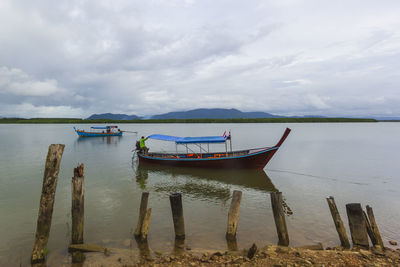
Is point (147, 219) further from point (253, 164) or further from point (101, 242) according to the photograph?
point (253, 164)

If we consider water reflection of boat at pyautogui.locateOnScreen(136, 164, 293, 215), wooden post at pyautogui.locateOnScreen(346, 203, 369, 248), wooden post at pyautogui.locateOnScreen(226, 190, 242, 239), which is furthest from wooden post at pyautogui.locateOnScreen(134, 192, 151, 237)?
wooden post at pyautogui.locateOnScreen(346, 203, 369, 248)

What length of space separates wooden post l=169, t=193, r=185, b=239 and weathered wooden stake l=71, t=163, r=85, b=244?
3.08m

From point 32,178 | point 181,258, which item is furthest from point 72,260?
point 32,178

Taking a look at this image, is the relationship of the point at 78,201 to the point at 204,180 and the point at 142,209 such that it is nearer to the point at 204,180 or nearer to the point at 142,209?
the point at 142,209

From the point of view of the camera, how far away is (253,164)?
21938mm

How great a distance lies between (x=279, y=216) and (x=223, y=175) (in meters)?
12.7

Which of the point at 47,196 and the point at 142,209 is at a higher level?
the point at 47,196

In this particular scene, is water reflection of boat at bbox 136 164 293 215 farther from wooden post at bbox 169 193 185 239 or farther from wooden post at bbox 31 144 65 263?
wooden post at bbox 31 144 65 263

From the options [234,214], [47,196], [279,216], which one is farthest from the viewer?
[234,214]

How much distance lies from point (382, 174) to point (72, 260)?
25777 millimetres

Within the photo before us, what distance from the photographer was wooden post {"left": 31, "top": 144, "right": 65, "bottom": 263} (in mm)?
7254

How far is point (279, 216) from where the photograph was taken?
8.59m

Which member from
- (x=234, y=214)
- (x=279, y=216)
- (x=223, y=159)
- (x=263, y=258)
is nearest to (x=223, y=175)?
(x=223, y=159)

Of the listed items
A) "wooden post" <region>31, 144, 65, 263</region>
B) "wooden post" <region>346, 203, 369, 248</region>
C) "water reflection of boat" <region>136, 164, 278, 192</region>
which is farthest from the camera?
"water reflection of boat" <region>136, 164, 278, 192</region>
